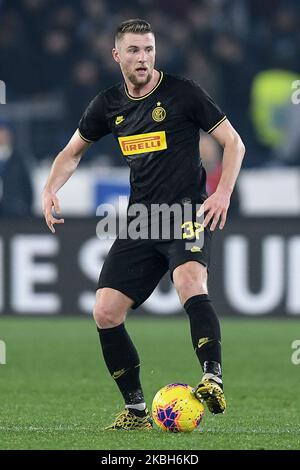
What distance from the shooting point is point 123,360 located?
671cm

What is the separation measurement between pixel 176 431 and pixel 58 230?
6.91 meters

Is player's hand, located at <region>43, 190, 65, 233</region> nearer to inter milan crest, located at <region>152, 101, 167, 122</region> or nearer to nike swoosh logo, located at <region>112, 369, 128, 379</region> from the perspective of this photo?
inter milan crest, located at <region>152, 101, 167, 122</region>

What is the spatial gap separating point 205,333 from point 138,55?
1.50 meters

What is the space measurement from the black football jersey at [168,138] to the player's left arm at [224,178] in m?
0.08

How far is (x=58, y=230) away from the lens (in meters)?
13.1

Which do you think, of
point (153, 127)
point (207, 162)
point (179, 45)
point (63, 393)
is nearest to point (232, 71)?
point (179, 45)

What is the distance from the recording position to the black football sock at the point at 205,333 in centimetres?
625
